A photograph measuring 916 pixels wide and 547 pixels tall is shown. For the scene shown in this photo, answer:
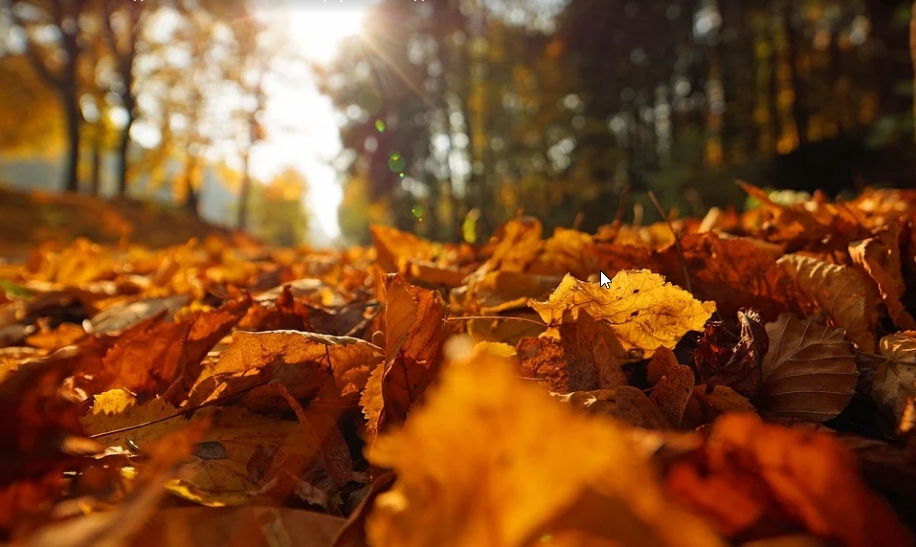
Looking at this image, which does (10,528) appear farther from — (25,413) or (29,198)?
(29,198)

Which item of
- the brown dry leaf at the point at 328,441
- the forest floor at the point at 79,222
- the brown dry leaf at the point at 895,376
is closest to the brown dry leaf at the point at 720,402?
the brown dry leaf at the point at 895,376

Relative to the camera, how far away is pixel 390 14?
14898 millimetres

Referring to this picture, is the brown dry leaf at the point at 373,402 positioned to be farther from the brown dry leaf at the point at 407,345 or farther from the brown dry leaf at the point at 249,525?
the brown dry leaf at the point at 249,525

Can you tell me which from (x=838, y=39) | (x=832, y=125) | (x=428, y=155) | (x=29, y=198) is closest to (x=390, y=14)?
(x=428, y=155)

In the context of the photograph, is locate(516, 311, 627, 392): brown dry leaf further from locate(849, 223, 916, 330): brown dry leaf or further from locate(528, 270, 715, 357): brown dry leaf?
locate(849, 223, 916, 330): brown dry leaf

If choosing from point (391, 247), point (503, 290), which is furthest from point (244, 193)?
point (503, 290)

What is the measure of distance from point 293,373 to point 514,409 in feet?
1.69

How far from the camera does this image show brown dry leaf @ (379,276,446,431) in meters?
0.61

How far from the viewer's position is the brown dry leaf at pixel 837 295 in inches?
29.1

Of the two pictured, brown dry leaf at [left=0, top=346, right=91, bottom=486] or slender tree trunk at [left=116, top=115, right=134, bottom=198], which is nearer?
brown dry leaf at [left=0, top=346, right=91, bottom=486]

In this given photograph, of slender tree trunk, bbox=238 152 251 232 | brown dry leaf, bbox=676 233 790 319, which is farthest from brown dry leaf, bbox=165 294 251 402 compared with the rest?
slender tree trunk, bbox=238 152 251 232

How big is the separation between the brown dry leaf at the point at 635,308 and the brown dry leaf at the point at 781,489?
31 centimetres

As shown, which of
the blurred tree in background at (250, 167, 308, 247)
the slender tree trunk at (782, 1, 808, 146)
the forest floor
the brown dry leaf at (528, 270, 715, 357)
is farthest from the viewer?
the blurred tree in background at (250, 167, 308, 247)

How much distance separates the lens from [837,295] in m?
0.78
